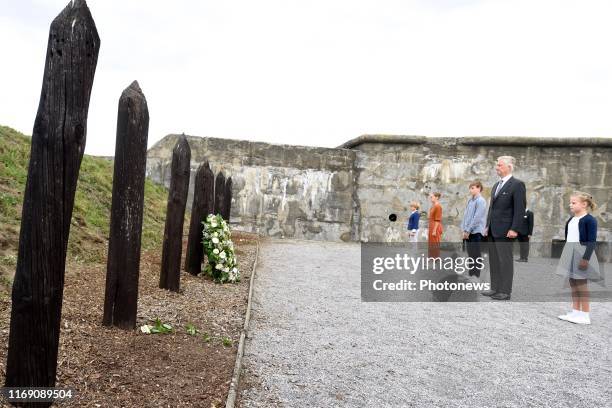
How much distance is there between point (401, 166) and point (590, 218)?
9.55 m

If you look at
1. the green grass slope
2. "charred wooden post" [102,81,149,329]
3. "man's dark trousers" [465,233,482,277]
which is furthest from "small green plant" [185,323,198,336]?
"man's dark trousers" [465,233,482,277]

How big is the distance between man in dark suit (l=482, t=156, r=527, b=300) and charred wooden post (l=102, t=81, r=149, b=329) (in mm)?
4604

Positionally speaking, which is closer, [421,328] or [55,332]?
[55,332]

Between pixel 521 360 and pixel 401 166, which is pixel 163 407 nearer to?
pixel 521 360

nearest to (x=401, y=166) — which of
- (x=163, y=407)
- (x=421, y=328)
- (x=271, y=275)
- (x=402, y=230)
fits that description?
(x=402, y=230)

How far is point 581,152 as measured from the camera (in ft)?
46.6

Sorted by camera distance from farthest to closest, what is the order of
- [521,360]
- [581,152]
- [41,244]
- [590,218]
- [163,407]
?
[581,152] < [590,218] < [521,360] < [163,407] < [41,244]

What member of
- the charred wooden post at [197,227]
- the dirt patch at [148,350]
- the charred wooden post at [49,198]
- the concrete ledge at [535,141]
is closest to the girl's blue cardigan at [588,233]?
the dirt patch at [148,350]

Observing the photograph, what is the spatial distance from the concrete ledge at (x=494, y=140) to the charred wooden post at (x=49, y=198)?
1300cm

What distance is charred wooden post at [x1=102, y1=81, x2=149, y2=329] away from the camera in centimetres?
386

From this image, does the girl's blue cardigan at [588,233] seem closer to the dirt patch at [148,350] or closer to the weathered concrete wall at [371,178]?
the dirt patch at [148,350]

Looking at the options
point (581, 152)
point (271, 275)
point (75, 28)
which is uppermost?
point (581, 152)

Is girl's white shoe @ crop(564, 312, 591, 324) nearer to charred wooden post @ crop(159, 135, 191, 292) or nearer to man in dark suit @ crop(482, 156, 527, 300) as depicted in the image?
man in dark suit @ crop(482, 156, 527, 300)

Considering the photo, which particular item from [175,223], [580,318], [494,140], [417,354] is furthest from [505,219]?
[494,140]
